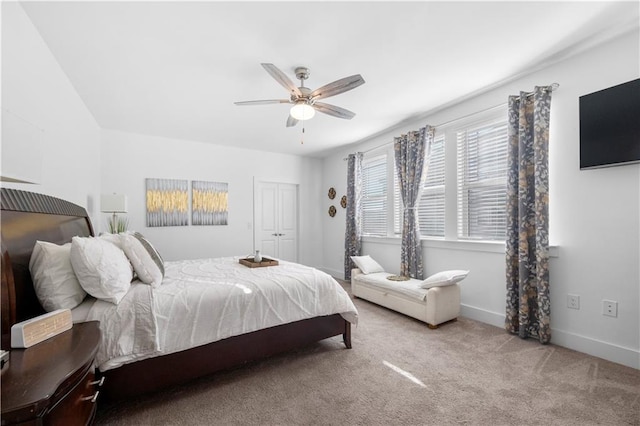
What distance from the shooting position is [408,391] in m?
1.92

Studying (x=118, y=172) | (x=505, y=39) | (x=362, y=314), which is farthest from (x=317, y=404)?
(x=118, y=172)

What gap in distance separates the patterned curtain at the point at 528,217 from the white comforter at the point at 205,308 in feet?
5.56

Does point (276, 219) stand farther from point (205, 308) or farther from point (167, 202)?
point (205, 308)

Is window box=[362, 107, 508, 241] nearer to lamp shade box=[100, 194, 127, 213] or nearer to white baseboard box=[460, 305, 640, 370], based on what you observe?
white baseboard box=[460, 305, 640, 370]

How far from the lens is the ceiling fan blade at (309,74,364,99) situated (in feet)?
7.41

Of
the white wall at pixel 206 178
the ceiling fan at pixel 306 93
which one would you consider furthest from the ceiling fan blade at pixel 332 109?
the white wall at pixel 206 178

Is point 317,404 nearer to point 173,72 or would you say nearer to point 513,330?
point 513,330

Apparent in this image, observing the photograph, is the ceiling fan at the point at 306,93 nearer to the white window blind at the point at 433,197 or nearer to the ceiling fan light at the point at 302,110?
the ceiling fan light at the point at 302,110

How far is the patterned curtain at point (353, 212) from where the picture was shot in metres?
5.13

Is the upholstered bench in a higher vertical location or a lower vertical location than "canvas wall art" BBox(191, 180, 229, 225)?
lower

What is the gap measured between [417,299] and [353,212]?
90.3 inches

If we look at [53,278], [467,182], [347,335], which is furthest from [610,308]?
[53,278]

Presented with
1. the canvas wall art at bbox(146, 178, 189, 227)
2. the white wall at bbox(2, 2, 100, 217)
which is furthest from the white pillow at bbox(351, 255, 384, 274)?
the white wall at bbox(2, 2, 100, 217)

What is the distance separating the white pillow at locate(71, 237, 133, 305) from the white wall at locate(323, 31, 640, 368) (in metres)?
3.49
